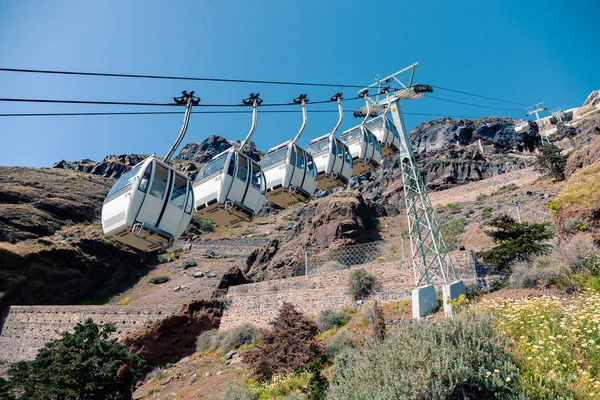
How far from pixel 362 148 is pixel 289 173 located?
3.90 meters

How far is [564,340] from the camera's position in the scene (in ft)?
21.8

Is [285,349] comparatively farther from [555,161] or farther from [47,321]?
[555,161]

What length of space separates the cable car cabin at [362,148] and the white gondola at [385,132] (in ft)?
2.44

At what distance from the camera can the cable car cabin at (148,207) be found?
24.9 feet

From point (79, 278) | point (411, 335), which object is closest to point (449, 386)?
point (411, 335)

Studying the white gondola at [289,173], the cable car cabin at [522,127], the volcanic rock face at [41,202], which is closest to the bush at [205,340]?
the white gondola at [289,173]

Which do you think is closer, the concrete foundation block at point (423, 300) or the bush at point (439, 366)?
the bush at point (439, 366)

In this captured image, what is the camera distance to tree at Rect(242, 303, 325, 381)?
1172 centimetres

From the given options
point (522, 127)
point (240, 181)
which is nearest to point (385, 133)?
point (240, 181)

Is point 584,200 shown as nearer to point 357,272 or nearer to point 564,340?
point 564,340

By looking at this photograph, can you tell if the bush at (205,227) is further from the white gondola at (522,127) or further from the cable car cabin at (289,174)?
the white gondola at (522,127)

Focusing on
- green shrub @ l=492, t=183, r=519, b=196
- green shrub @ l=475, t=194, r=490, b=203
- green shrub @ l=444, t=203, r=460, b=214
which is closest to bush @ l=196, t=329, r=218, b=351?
green shrub @ l=444, t=203, r=460, b=214

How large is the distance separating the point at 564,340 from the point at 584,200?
566 centimetres

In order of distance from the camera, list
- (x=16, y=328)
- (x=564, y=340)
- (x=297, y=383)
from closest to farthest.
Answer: (x=564, y=340) < (x=297, y=383) < (x=16, y=328)
